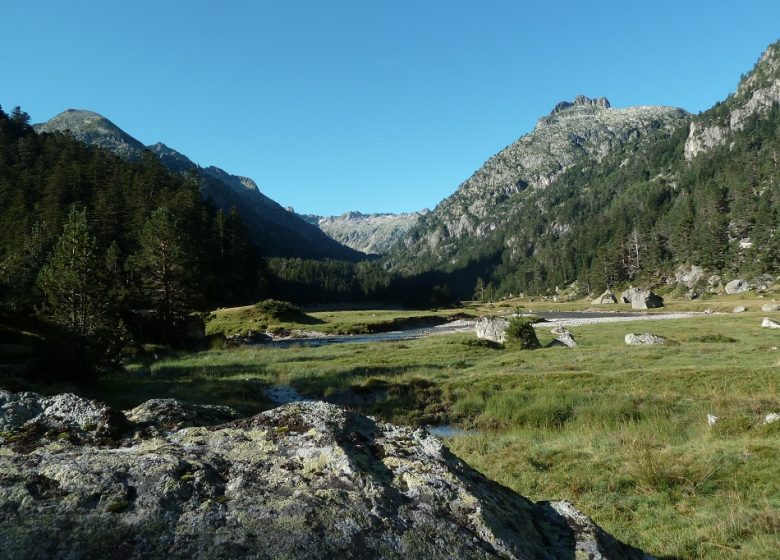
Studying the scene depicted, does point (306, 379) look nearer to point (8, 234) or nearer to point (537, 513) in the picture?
point (537, 513)

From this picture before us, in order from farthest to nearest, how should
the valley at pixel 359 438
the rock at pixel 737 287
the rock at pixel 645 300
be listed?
1. the rock at pixel 737 287
2. the rock at pixel 645 300
3. the valley at pixel 359 438

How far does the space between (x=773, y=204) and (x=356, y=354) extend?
19094 centimetres

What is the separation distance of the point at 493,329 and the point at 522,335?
9.48m

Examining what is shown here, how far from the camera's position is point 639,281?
176 metres

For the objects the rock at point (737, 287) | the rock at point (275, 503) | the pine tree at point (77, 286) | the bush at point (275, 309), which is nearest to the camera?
the rock at point (275, 503)

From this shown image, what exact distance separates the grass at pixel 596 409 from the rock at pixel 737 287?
106638mm

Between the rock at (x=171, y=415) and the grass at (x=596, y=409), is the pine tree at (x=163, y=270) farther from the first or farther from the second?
the rock at (x=171, y=415)

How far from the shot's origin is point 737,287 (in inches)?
5217

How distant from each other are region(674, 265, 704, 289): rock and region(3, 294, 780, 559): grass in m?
127

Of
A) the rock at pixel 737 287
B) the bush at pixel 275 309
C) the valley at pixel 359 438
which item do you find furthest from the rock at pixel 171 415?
the rock at pixel 737 287


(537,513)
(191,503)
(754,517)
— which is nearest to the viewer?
(191,503)

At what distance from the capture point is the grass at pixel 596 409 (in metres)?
7.55

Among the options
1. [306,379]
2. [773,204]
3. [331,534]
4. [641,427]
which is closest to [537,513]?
[331,534]

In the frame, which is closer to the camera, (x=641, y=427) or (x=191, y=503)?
(x=191, y=503)
